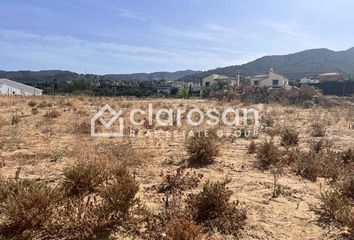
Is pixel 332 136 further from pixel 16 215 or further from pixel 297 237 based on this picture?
pixel 16 215

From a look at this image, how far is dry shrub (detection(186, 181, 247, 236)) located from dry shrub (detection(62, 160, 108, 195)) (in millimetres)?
1452

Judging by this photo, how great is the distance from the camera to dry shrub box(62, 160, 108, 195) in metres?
5.30

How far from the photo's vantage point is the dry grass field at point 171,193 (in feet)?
13.6

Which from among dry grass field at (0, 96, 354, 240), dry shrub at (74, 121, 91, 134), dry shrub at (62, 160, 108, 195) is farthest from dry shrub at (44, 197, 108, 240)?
dry shrub at (74, 121, 91, 134)

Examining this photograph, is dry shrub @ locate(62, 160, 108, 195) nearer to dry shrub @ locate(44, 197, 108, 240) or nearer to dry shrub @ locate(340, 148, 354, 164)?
dry shrub @ locate(44, 197, 108, 240)

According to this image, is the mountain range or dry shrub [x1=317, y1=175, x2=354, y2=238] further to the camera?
the mountain range

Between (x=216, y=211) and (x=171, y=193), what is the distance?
0.95 metres

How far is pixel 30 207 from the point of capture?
4.17 meters

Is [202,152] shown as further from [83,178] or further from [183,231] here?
[183,231]

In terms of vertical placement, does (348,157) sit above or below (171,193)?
above

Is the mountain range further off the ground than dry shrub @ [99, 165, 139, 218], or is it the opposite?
the mountain range

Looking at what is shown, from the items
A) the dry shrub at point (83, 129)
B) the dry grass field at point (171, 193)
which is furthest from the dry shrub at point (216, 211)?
the dry shrub at point (83, 129)

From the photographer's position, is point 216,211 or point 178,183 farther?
point 178,183

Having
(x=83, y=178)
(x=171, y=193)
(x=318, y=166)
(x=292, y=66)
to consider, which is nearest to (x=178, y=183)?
(x=171, y=193)
